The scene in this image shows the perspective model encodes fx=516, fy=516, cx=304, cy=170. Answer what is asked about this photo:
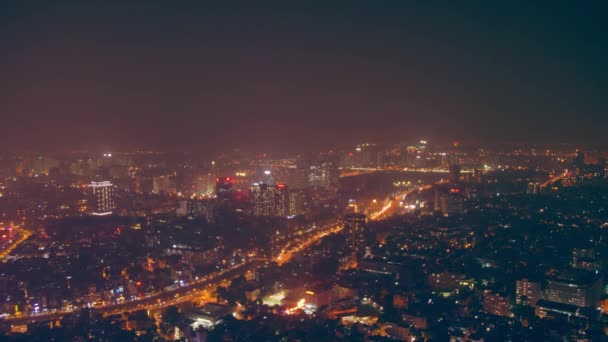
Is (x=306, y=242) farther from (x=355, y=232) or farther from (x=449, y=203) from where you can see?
(x=449, y=203)

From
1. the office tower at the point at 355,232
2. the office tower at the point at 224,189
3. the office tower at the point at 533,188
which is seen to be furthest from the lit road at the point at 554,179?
the office tower at the point at 224,189

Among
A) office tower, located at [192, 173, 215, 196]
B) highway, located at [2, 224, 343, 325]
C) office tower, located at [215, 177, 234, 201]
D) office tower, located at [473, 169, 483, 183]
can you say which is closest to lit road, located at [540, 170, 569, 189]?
office tower, located at [473, 169, 483, 183]

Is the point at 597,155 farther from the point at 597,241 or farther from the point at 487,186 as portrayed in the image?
the point at 597,241

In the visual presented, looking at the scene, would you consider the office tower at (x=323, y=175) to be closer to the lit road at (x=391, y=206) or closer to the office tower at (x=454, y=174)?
the lit road at (x=391, y=206)

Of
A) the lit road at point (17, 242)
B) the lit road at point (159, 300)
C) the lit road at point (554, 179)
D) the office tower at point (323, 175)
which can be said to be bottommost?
the lit road at point (159, 300)

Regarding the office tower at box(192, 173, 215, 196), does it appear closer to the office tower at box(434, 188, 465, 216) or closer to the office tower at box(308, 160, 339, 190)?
the office tower at box(308, 160, 339, 190)

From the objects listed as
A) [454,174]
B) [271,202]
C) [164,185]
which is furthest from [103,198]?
[454,174]
